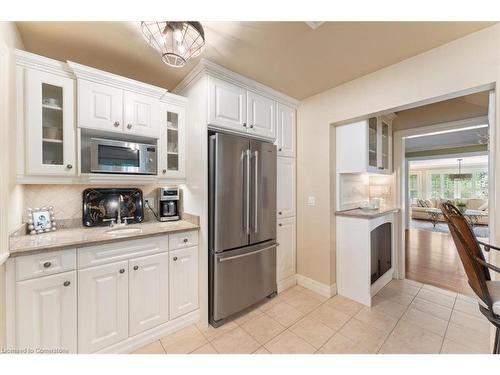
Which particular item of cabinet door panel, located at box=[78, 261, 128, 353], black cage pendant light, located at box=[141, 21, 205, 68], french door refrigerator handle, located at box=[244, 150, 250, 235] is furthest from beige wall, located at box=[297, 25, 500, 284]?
cabinet door panel, located at box=[78, 261, 128, 353]

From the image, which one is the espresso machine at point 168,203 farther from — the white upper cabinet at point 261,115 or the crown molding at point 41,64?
the crown molding at point 41,64

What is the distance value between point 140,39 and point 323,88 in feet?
6.22

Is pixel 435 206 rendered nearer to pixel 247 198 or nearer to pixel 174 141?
pixel 247 198

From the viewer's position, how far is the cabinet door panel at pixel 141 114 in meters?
1.85

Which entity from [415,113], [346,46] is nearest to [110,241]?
[346,46]


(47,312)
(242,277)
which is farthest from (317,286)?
(47,312)

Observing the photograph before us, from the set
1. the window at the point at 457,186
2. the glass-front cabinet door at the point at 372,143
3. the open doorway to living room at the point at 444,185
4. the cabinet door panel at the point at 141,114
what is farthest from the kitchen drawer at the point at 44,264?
the window at the point at 457,186

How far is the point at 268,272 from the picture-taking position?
90.4 inches

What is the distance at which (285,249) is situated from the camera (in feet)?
8.57

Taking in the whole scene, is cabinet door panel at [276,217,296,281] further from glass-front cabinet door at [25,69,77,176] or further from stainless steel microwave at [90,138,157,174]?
glass-front cabinet door at [25,69,77,176]

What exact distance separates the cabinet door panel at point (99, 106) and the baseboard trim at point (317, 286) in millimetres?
2668

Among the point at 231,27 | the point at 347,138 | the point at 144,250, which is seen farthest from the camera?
the point at 347,138

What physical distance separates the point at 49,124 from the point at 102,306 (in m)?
1.42

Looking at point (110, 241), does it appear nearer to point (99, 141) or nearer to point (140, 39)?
point (99, 141)
